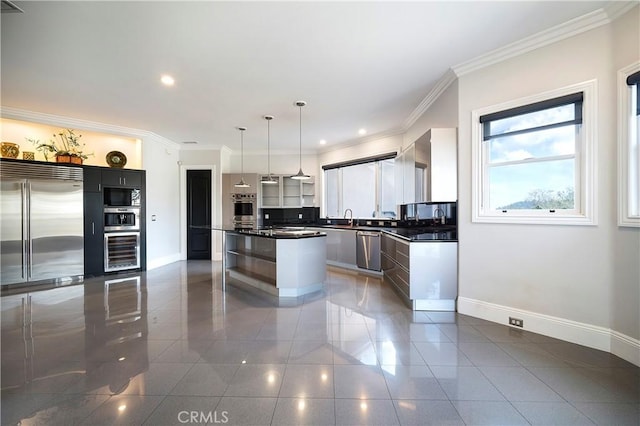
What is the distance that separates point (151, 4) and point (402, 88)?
9.78ft

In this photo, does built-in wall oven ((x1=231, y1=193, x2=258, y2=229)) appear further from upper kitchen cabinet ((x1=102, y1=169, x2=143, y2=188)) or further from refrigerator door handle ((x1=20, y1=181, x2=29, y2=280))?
refrigerator door handle ((x1=20, y1=181, x2=29, y2=280))

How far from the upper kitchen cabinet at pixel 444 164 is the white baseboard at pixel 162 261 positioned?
18.9ft

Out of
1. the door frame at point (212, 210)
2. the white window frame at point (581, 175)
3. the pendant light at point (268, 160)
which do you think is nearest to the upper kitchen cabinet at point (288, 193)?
the pendant light at point (268, 160)

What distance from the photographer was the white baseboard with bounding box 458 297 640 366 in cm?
231

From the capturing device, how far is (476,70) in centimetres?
323

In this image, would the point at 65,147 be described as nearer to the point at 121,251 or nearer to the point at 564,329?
the point at 121,251

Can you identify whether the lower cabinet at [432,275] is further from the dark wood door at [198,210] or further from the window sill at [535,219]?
the dark wood door at [198,210]

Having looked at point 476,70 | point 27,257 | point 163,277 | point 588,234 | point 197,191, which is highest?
point 476,70

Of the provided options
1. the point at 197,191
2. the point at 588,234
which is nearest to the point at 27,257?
the point at 197,191

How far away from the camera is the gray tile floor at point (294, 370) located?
1693mm

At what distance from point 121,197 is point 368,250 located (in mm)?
5017

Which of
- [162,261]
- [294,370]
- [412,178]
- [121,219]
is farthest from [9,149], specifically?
[412,178]

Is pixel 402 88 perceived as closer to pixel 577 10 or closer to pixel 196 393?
pixel 577 10

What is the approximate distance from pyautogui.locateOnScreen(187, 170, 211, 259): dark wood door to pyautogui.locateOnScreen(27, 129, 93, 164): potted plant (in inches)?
83.8
